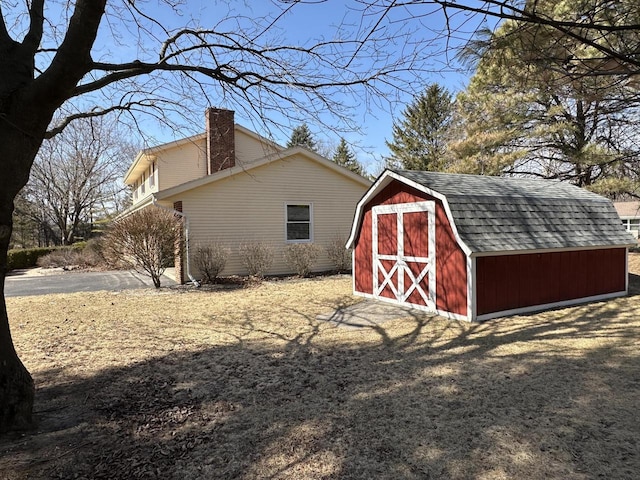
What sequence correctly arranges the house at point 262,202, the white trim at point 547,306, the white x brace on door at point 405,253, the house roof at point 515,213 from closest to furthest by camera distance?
1. the white trim at point 547,306
2. the house roof at point 515,213
3. the white x brace on door at point 405,253
4. the house at point 262,202

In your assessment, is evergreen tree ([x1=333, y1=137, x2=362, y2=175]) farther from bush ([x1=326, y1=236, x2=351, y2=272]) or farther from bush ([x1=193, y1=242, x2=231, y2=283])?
bush ([x1=193, y1=242, x2=231, y2=283])

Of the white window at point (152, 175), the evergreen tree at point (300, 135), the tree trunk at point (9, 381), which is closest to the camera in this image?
the tree trunk at point (9, 381)

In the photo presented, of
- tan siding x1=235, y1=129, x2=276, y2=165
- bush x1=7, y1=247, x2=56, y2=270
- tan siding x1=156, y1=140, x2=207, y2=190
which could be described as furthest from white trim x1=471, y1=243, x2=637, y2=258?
bush x1=7, y1=247, x2=56, y2=270

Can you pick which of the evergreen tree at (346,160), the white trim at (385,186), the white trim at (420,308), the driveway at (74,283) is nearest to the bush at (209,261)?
the driveway at (74,283)

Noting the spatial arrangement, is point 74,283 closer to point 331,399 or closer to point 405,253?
point 405,253

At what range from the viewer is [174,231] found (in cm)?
1203

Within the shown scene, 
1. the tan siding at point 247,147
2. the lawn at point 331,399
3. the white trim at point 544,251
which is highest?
the tan siding at point 247,147

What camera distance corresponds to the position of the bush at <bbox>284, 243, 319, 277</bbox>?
47.5 feet

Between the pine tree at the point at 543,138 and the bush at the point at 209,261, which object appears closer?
the bush at the point at 209,261

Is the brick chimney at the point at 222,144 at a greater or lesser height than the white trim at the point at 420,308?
greater

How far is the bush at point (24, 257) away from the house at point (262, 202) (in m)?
9.76

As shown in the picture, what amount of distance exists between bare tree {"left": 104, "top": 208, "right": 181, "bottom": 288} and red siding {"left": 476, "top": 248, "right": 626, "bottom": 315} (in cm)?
861

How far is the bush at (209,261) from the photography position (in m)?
12.9

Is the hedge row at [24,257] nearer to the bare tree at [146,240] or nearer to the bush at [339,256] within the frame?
the bare tree at [146,240]
